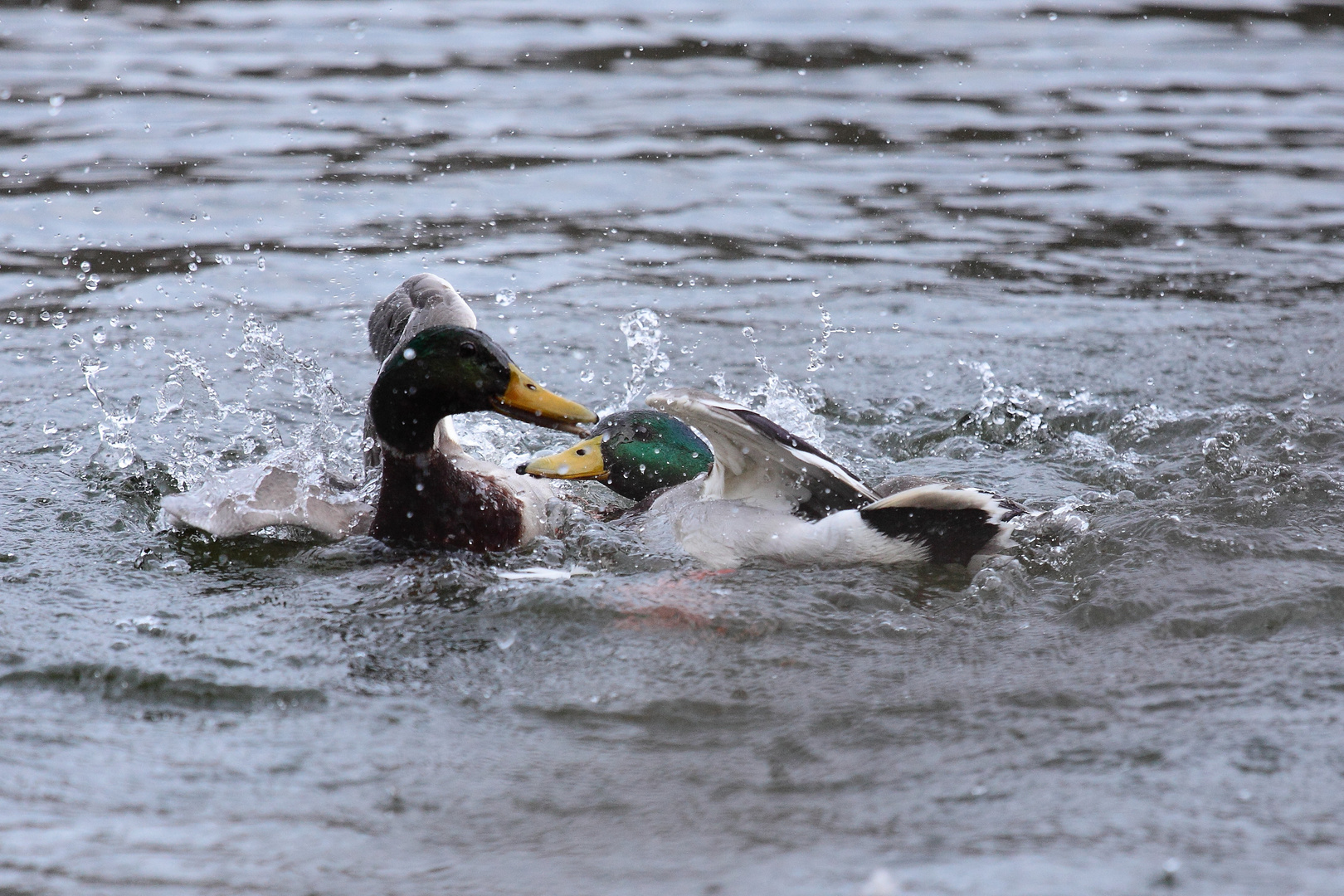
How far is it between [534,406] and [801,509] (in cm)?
100

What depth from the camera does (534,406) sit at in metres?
4.89

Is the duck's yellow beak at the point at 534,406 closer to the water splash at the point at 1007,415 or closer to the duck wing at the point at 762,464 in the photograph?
the duck wing at the point at 762,464

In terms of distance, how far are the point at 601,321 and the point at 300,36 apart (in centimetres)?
624

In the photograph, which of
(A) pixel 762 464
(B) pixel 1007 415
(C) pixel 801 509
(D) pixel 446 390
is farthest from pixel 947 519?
(B) pixel 1007 415

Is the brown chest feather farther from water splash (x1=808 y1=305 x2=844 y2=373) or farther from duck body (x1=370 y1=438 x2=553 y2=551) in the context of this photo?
water splash (x1=808 y1=305 x2=844 y2=373)

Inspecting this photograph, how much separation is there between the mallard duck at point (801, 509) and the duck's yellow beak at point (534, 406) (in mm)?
479

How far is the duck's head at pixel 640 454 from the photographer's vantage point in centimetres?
531

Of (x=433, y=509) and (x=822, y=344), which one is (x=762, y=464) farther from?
(x=822, y=344)

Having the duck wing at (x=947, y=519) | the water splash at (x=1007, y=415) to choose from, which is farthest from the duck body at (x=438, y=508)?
the water splash at (x=1007, y=415)

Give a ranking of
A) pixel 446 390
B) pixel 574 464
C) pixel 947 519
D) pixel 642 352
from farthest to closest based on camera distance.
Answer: pixel 642 352, pixel 574 464, pixel 446 390, pixel 947 519

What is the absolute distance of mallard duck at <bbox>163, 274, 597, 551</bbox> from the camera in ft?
15.7

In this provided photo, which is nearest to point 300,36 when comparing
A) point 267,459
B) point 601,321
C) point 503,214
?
point 503,214

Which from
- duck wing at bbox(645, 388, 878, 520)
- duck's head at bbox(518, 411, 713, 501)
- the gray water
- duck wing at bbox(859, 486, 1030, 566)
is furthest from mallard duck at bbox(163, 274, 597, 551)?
duck wing at bbox(859, 486, 1030, 566)

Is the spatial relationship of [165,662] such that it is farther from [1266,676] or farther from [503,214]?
[503,214]
